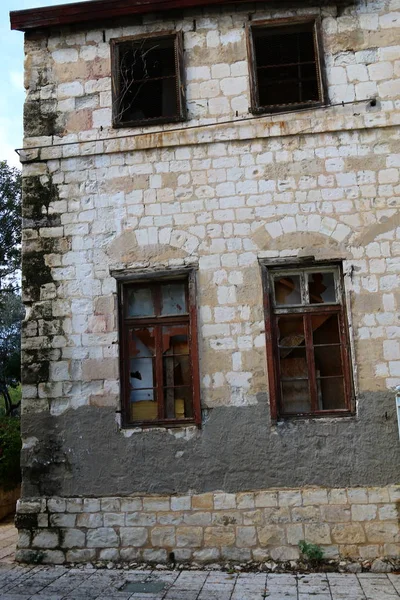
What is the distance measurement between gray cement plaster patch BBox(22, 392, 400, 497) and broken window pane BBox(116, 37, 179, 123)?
376 centimetres

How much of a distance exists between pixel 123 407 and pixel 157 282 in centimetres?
149

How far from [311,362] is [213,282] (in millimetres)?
1412

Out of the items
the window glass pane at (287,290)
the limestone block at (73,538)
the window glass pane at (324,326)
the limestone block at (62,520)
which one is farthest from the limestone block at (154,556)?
the window glass pane at (287,290)

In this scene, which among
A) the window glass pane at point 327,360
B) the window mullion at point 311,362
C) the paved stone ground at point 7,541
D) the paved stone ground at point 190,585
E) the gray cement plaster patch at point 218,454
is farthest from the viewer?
the paved stone ground at point 7,541

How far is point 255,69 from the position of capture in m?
6.55

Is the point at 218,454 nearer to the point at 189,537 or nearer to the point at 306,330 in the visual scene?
the point at 189,537

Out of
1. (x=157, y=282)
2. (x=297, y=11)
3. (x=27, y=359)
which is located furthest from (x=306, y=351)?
(x=297, y=11)

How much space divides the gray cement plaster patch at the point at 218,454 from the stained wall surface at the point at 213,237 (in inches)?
0.6

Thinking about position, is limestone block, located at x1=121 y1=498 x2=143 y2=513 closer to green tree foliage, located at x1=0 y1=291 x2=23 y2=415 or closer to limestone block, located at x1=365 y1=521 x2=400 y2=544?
limestone block, located at x1=365 y1=521 x2=400 y2=544

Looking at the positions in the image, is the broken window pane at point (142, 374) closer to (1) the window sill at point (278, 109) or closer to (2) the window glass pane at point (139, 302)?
(2) the window glass pane at point (139, 302)

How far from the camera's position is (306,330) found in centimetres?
611

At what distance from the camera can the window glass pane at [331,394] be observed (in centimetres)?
599

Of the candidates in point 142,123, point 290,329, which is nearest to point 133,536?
point 290,329

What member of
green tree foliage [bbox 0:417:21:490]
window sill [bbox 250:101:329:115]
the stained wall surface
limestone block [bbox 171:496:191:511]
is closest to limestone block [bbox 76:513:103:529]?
the stained wall surface
